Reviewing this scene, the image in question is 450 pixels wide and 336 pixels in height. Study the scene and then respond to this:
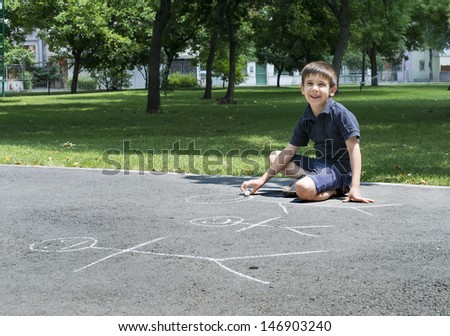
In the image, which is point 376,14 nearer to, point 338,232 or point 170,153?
point 170,153

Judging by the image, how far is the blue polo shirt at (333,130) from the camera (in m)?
7.51

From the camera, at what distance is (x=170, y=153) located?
1225 centimetres

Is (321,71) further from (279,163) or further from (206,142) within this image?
(206,142)

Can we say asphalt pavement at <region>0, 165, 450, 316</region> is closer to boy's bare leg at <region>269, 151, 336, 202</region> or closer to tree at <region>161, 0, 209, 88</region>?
boy's bare leg at <region>269, 151, 336, 202</region>

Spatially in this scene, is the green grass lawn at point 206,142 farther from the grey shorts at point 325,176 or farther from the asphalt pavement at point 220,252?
the asphalt pavement at point 220,252

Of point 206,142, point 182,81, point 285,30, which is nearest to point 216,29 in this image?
point 285,30

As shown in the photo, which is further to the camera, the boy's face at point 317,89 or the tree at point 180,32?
the tree at point 180,32

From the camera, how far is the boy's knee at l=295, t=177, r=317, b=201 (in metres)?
7.42

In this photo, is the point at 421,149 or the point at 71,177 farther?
the point at 421,149

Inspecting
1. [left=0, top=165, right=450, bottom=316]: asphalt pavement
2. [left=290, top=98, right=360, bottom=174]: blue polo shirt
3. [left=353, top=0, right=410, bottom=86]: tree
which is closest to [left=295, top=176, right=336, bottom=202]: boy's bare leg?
[left=0, top=165, right=450, bottom=316]: asphalt pavement

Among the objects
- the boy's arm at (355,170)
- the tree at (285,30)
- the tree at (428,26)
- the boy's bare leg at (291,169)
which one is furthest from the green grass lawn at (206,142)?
the tree at (428,26)

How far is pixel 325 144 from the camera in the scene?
7695 mm
